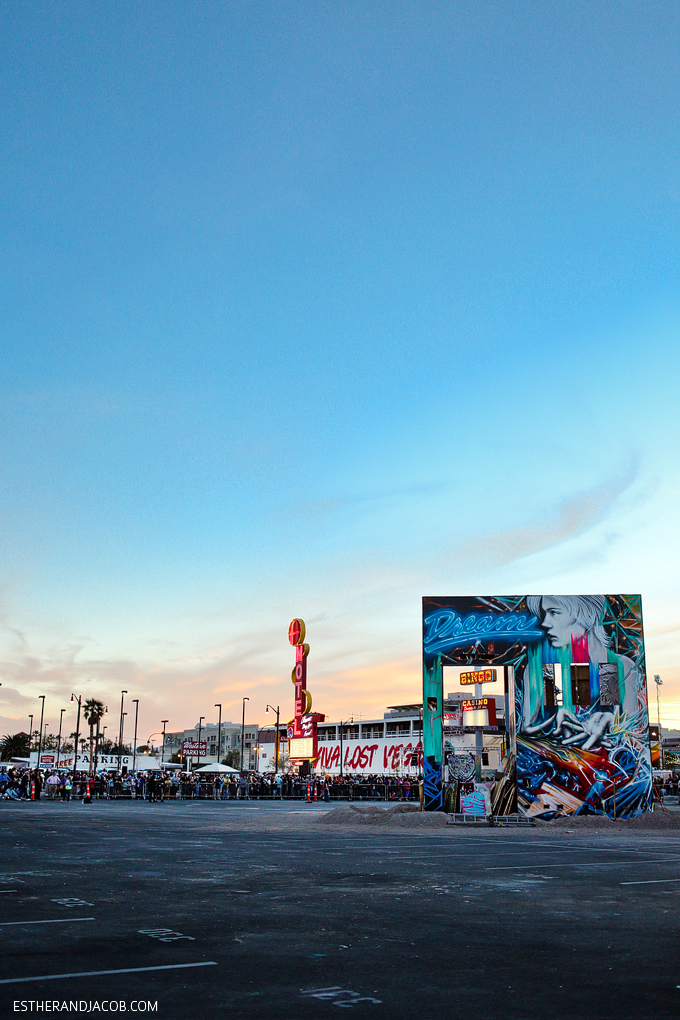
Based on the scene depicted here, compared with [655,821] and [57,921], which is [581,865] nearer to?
[57,921]

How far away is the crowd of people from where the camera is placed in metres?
56.5

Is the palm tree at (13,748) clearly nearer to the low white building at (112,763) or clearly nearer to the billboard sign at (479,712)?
the low white building at (112,763)

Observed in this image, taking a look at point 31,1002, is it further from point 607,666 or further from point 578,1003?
point 607,666

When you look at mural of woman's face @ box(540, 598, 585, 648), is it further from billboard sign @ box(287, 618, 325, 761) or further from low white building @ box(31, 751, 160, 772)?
low white building @ box(31, 751, 160, 772)

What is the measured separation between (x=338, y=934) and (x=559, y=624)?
3294 centimetres

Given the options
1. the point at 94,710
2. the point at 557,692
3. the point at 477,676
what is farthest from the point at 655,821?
the point at 94,710

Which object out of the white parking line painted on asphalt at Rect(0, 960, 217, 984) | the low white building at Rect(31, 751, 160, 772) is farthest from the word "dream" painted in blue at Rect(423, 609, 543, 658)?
the low white building at Rect(31, 751, 160, 772)

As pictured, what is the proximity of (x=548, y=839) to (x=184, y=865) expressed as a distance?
15.1 m

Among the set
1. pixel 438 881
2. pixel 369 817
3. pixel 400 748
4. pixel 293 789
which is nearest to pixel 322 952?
pixel 438 881

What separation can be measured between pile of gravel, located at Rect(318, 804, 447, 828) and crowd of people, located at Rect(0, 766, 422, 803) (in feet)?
70.3

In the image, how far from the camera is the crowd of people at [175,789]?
5653 centimetres

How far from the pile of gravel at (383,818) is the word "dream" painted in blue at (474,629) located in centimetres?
773

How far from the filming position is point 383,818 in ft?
119

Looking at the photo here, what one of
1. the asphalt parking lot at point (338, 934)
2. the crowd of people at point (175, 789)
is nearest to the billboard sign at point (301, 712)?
the crowd of people at point (175, 789)
